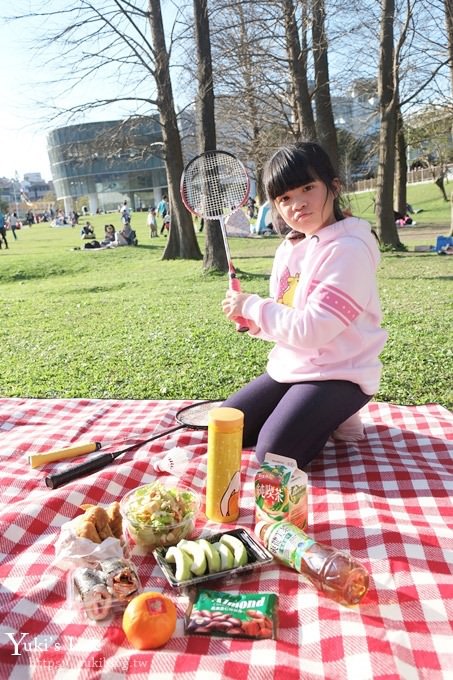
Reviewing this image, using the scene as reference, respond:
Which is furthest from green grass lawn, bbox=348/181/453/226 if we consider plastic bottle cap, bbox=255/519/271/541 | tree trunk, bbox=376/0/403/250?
plastic bottle cap, bbox=255/519/271/541

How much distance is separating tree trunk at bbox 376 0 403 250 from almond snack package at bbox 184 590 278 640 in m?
12.6

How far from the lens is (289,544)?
1919 mm

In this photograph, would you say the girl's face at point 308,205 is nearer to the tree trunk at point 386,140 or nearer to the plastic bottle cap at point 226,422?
the plastic bottle cap at point 226,422

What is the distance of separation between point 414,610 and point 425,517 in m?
0.58

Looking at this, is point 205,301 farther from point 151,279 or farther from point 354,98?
point 354,98

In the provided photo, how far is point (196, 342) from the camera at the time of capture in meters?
5.81

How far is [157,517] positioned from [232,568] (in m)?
0.35

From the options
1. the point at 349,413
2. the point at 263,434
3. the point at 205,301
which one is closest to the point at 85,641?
the point at 263,434

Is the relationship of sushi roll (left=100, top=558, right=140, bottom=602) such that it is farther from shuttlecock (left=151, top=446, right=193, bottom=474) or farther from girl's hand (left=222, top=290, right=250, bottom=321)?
girl's hand (left=222, top=290, right=250, bottom=321)

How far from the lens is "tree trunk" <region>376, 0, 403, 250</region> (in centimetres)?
1216

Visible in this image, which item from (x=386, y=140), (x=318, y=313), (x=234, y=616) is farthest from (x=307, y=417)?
(x=386, y=140)

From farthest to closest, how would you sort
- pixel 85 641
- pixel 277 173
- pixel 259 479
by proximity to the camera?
pixel 277 173 → pixel 259 479 → pixel 85 641

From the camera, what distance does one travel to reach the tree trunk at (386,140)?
39.9 feet

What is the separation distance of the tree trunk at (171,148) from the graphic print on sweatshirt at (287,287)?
1123cm
